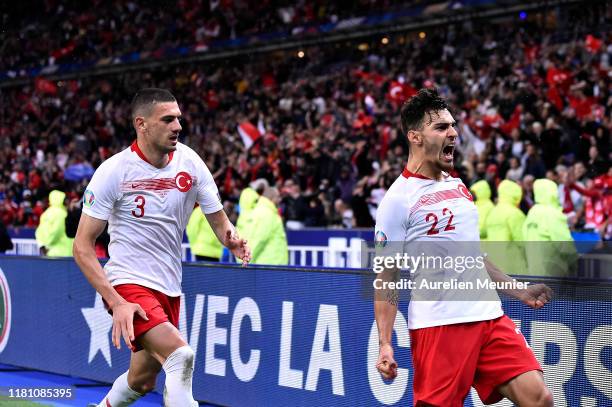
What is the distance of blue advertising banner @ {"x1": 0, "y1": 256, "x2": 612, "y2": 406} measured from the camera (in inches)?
228

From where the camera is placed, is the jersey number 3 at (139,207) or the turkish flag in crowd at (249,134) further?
the turkish flag in crowd at (249,134)

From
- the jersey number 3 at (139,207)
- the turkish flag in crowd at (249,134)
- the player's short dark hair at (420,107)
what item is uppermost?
the turkish flag in crowd at (249,134)

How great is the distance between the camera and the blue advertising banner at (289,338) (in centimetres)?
579

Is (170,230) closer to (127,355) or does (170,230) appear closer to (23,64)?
(127,355)

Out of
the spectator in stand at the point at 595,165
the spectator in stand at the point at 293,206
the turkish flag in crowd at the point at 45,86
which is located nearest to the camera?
the spectator in stand at the point at 595,165

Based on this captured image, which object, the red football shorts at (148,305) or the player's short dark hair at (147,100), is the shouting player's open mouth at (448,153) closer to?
the player's short dark hair at (147,100)

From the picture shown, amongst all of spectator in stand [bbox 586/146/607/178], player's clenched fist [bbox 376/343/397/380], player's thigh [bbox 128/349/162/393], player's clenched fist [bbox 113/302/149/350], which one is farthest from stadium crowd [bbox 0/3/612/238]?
player's clenched fist [bbox 376/343/397/380]

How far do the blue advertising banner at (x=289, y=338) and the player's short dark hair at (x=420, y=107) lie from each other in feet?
5.50

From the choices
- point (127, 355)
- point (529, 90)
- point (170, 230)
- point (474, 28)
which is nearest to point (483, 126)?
point (529, 90)

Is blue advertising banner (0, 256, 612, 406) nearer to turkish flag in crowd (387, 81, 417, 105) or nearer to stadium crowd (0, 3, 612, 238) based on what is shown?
stadium crowd (0, 3, 612, 238)

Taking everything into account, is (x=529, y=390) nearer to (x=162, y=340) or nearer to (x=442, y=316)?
(x=442, y=316)

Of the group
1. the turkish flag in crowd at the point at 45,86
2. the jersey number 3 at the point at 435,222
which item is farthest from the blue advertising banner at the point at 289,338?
the turkish flag in crowd at the point at 45,86

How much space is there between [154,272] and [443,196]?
5.87ft

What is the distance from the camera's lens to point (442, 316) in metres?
4.66
